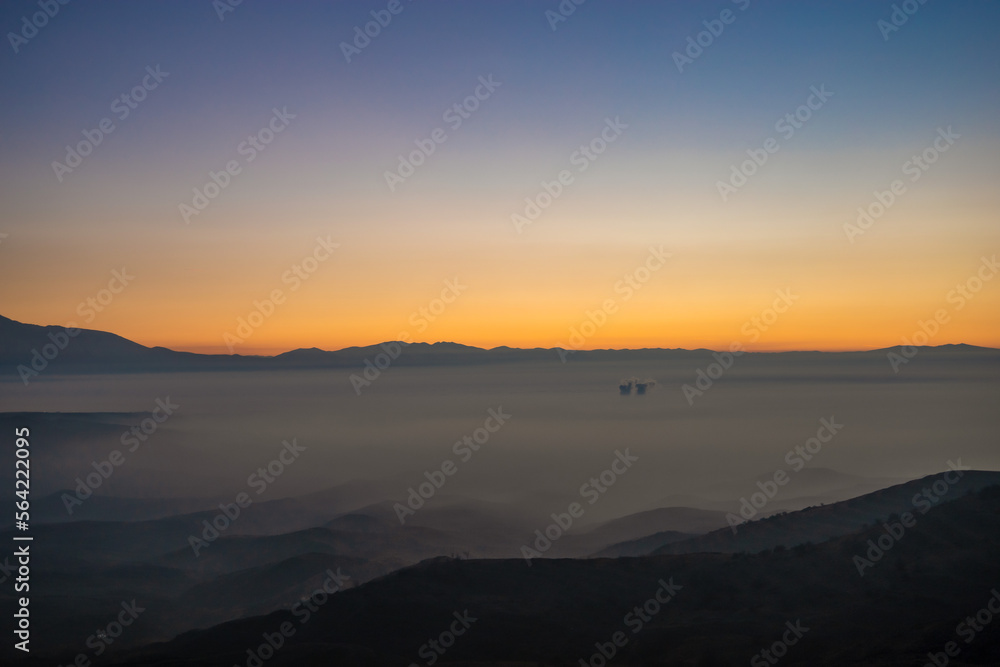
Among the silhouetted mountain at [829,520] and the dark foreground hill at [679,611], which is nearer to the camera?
the dark foreground hill at [679,611]

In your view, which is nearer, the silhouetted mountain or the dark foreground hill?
the dark foreground hill

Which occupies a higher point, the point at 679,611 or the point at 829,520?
the point at 829,520

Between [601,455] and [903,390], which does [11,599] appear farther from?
[903,390]

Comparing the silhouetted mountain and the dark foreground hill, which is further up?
the silhouetted mountain

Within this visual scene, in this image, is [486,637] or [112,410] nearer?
[486,637]

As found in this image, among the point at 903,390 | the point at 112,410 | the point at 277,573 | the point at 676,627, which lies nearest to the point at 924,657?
the point at 676,627

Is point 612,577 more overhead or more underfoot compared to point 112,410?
more underfoot

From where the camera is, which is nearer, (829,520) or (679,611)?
(679,611)

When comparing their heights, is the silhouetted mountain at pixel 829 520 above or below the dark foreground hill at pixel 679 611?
above
